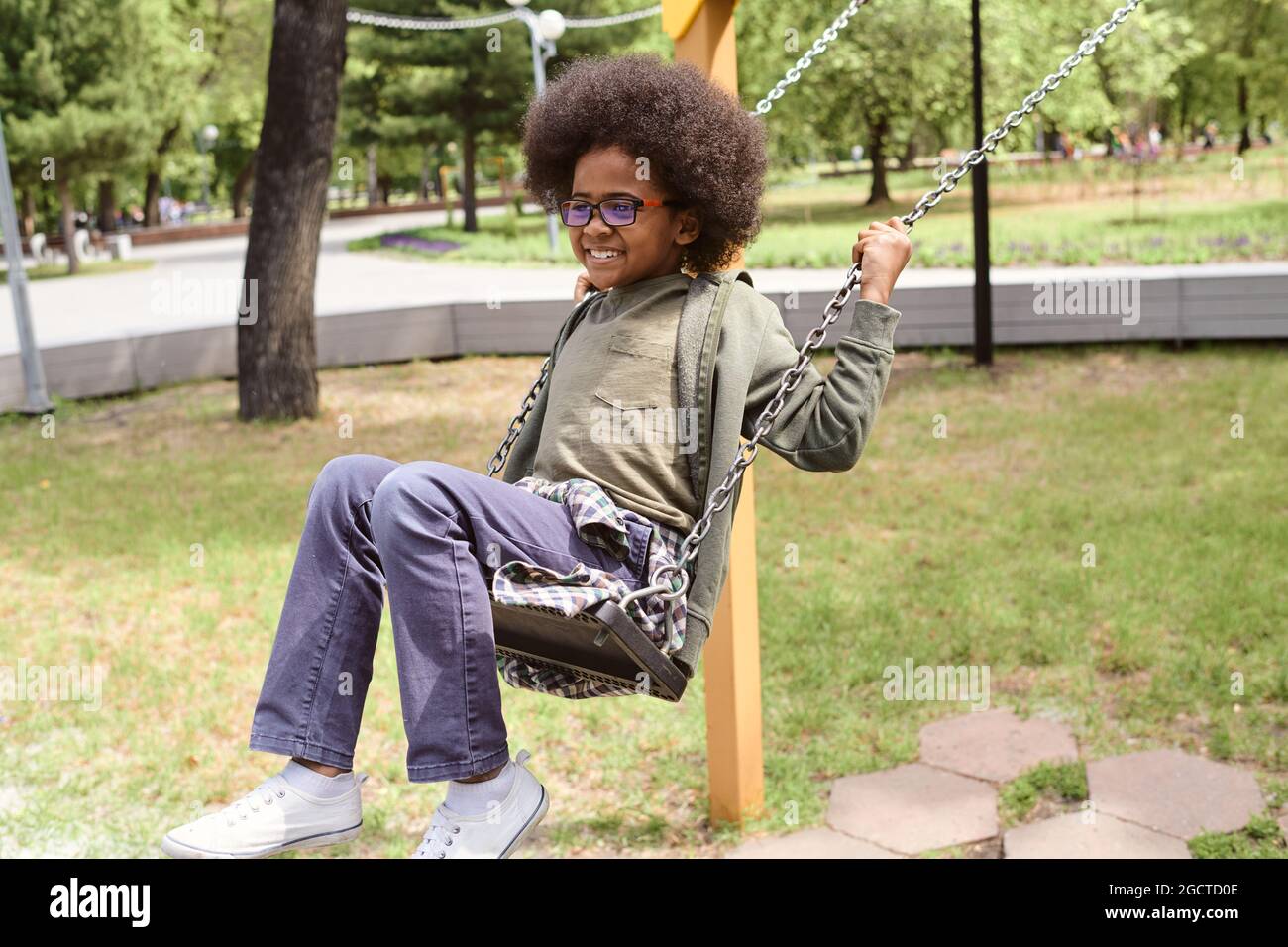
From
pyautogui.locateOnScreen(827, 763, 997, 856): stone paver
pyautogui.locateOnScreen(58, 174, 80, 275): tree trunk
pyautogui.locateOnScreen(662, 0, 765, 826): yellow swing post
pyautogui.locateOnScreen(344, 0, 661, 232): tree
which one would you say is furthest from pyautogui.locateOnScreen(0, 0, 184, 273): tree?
pyautogui.locateOnScreen(827, 763, 997, 856): stone paver

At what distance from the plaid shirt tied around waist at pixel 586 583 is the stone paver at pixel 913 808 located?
1789 mm

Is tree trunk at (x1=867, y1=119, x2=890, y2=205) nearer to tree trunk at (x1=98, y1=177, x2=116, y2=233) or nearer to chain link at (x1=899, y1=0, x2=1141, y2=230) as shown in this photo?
tree trunk at (x1=98, y1=177, x2=116, y2=233)

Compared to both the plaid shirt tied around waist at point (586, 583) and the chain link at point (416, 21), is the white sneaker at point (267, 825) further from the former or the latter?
the chain link at point (416, 21)

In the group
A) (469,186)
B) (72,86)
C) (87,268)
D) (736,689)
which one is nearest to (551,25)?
(72,86)

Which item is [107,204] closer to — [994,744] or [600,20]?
[600,20]

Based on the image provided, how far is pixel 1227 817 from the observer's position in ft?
12.3

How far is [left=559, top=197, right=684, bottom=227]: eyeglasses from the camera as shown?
246cm

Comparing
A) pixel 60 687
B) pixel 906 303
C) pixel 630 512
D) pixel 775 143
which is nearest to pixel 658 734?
pixel 60 687

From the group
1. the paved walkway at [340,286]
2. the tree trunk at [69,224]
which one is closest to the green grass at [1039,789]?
the paved walkway at [340,286]

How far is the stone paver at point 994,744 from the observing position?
421 cm

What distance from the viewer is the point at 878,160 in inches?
871

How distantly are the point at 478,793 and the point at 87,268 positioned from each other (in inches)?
890

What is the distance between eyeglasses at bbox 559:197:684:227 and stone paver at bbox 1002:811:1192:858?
7.15 feet
